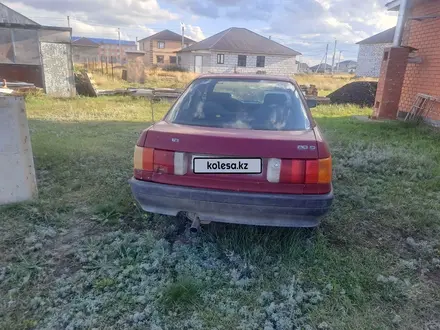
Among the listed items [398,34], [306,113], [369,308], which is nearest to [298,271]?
[369,308]

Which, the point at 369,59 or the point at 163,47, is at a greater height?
the point at 163,47

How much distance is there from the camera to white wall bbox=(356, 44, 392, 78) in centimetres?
3844

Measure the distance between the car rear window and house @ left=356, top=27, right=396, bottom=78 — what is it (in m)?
40.0

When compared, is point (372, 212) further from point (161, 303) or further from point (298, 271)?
point (161, 303)

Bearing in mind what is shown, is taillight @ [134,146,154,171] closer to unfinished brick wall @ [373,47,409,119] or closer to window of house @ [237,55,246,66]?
unfinished brick wall @ [373,47,409,119]

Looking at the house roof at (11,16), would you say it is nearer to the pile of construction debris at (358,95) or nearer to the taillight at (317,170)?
the pile of construction debris at (358,95)

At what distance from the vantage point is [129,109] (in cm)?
1036

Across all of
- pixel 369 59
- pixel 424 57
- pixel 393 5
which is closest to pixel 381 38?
pixel 369 59

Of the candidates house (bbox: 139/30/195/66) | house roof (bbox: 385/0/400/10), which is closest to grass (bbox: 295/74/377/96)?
house roof (bbox: 385/0/400/10)

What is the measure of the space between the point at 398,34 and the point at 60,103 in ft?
35.0

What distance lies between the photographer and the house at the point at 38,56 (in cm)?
1159

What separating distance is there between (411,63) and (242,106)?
725cm

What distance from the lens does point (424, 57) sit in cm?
766
